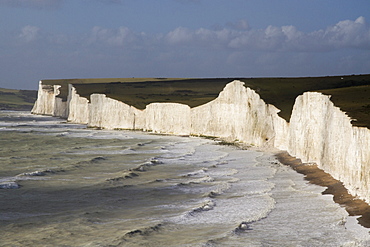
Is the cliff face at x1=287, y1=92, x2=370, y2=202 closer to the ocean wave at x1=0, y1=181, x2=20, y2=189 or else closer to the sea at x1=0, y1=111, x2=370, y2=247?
the sea at x1=0, y1=111, x2=370, y2=247

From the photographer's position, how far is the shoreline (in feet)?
57.7

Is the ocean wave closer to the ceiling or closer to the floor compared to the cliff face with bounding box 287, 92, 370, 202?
closer to the floor

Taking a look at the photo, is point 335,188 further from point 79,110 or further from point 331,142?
point 79,110

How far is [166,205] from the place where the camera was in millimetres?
21297

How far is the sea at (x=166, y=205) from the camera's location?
53.3ft

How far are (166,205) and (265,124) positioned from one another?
24.8 metres

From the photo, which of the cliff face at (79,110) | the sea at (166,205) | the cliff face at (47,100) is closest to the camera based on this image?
the sea at (166,205)

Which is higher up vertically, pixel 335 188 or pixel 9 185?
pixel 335 188

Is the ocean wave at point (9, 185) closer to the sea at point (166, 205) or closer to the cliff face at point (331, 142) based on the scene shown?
the sea at point (166, 205)

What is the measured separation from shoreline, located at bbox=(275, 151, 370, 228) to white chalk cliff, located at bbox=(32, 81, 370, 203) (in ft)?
0.88

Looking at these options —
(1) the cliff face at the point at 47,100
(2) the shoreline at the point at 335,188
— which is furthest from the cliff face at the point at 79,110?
(2) the shoreline at the point at 335,188

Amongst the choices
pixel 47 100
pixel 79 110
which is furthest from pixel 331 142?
pixel 47 100

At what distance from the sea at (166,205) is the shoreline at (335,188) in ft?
0.92

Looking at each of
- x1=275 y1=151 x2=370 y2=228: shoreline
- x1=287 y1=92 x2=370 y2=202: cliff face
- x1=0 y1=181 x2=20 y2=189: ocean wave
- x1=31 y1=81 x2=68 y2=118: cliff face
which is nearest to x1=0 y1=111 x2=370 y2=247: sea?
x1=0 y1=181 x2=20 y2=189: ocean wave
